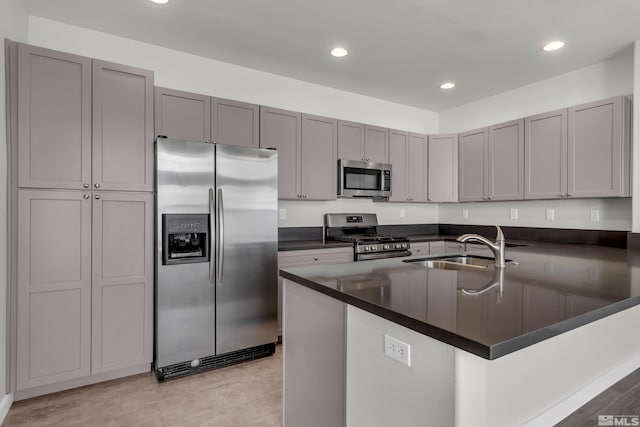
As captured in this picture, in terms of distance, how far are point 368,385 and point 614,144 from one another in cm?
324

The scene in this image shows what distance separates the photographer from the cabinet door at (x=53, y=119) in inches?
87.0

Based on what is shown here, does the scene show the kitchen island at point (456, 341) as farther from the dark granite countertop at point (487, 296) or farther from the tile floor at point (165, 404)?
the tile floor at point (165, 404)

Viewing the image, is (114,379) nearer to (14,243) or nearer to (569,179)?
(14,243)

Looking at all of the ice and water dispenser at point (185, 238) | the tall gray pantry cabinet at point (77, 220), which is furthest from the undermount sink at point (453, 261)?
the tall gray pantry cabinet at point (77, 220)

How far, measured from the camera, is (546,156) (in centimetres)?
354

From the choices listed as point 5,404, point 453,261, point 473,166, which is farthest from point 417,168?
point 5,404

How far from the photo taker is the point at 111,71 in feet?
8.15

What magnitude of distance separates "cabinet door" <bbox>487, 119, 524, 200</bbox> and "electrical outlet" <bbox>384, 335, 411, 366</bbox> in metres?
3.31

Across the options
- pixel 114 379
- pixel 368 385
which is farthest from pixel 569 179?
pixel 114 379

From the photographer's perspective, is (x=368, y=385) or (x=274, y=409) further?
(x=274, y=409)

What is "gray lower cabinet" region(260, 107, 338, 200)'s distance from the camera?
3.40m

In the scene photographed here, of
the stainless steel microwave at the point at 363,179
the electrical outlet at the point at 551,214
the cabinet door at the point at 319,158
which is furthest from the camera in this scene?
the stainless steel microwave at the point at 363,179

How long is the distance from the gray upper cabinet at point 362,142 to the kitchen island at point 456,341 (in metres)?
2.12

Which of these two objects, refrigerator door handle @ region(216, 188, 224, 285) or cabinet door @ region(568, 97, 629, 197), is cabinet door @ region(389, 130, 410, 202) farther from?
refrigerator door handle @ region(216, 188, 224, 285)
